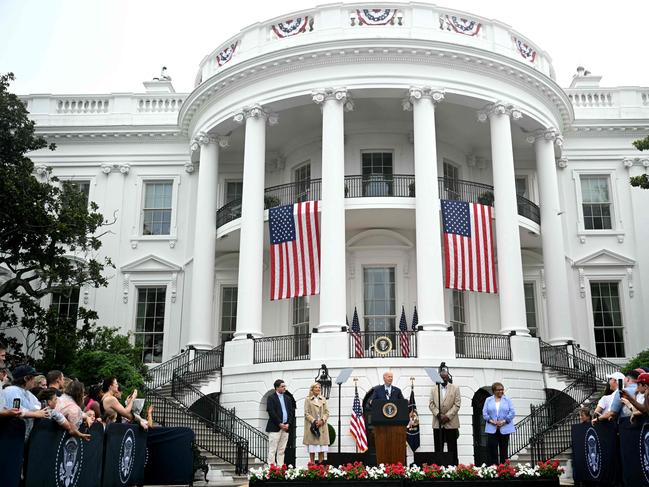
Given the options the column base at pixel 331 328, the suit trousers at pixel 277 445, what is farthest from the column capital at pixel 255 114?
the suit trousers at pixel 277 445

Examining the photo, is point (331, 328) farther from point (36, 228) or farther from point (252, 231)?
point (36, 228)

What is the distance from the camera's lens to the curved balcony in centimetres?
2216

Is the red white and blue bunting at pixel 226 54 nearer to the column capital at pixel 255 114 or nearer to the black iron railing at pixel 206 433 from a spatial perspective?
the column capital at pixel 255 114

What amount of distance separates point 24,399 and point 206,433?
9.63 meters

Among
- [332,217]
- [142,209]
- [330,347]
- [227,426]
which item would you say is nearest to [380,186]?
[332,217]

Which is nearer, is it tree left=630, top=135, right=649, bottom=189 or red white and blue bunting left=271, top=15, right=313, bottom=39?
tree left=630, top=135, right=649, bottom=189

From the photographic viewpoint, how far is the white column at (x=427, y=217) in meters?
18.9

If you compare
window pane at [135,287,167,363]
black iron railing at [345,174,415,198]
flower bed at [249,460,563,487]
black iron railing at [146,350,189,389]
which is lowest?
flower bed at [249,460,563,487]

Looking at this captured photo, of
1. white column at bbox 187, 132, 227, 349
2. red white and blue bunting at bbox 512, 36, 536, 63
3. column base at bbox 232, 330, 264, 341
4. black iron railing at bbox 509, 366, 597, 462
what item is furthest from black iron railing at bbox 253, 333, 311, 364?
red white and blue bunting at bbox 512, 36, 536, 63

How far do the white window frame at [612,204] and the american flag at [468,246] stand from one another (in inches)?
240

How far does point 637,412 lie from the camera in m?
8.85

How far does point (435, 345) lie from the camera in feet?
60.6

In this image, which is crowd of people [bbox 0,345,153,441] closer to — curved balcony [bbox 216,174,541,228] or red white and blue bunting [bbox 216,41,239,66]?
curved balcony [bbox 216,174,541,228]

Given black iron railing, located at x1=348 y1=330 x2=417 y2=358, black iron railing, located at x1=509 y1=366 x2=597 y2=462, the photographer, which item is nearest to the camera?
the photographer
